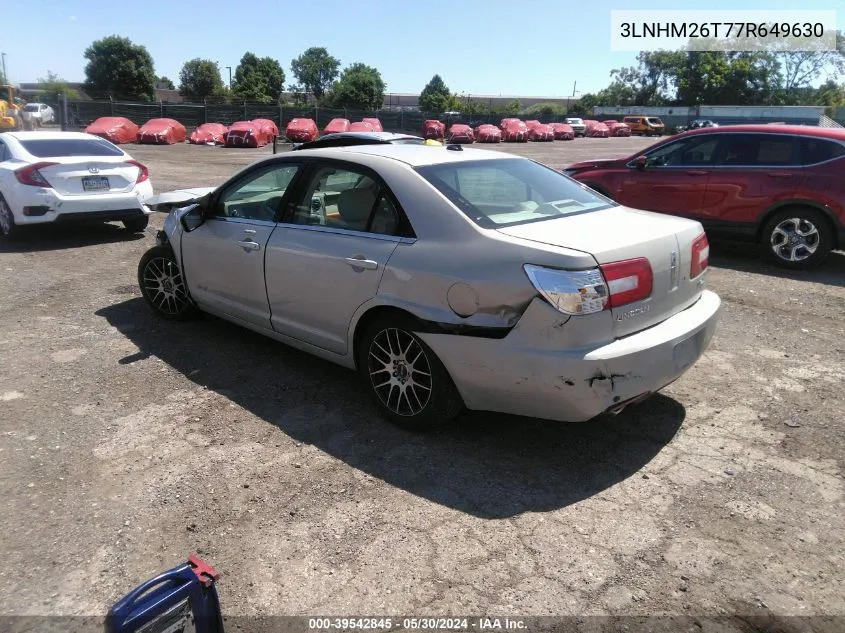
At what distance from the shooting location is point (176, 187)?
14742 millimetres

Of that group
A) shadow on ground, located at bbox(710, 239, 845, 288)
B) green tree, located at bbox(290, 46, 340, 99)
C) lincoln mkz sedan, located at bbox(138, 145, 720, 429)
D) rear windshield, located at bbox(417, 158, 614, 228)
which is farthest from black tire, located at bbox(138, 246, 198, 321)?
green tree, located at bbox(290, 46, 340, 99)

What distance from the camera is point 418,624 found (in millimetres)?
2395

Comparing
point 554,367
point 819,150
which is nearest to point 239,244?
point 554,367

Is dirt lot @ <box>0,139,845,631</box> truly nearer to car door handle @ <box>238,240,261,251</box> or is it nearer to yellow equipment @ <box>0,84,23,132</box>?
car door handle @ <box>238,240,261,251</box>

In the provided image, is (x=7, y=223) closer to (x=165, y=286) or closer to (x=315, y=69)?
(x=165, y=286)

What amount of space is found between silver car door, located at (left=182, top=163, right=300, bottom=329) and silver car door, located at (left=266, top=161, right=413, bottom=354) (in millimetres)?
173

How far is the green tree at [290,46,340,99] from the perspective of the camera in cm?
12062

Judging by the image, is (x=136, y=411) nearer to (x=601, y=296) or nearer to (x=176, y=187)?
(x=601, y=296)

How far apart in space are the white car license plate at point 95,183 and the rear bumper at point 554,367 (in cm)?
691

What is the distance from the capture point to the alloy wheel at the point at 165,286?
5.44 metres

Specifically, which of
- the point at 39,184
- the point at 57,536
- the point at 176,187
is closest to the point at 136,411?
the point at 57,536

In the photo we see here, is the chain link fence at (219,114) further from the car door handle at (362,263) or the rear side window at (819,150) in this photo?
the car door handle at (362,263)

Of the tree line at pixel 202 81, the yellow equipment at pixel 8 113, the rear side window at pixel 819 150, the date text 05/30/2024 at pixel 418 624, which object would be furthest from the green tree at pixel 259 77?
the date text 05/30/2024 at pixel 418 624

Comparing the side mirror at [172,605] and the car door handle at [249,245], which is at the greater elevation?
the car door handle at [249,245]
